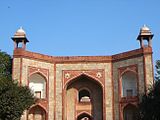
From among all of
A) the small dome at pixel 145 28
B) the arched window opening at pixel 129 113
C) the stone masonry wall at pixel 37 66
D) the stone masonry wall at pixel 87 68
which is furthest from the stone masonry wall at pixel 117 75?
the stone masonry wall at pixel 37 66

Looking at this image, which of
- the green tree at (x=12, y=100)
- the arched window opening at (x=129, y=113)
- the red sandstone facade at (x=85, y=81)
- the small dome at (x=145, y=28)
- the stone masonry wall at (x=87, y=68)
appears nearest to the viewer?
the green tree at (x=12, y=100)

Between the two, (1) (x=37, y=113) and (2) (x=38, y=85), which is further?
(2) (x=38, y=85)

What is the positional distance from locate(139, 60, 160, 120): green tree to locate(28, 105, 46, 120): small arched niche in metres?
7.79

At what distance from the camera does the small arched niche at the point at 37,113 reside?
89.4ft

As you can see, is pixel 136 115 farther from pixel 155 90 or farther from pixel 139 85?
pixel 155 90

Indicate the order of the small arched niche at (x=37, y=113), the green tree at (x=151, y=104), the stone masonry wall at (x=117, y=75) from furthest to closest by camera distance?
the small arched niche at (x=37, y=113) < the stone masonry wall at (x=117, y=75) < the green tree at (x=151, y=104)

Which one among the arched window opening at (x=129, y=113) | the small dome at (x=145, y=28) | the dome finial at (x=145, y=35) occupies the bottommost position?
the arched window opening at (x=129, y=113)

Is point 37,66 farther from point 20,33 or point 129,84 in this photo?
point 129,84

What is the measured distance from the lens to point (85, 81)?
96.9 ft

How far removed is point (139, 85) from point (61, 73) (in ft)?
21.3

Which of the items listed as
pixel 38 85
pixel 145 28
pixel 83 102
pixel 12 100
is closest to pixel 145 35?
pixel 145 28

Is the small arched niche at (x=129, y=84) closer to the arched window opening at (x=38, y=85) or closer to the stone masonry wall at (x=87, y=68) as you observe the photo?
the stone masonry wall at (x=87, y=68)

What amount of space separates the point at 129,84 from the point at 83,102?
4.19 m

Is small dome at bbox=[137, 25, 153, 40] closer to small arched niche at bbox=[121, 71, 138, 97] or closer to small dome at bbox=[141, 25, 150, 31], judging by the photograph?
small dome at bbox=[141, 25, 150, 31]
